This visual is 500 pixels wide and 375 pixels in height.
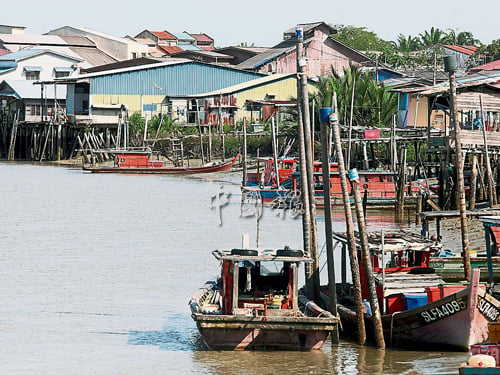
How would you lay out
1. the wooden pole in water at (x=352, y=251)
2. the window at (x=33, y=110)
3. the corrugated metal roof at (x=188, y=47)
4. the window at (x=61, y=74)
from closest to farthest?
1. the wooden pole in water at (x=352, y=251)
2. the window at (x=33, y=110)
3. the window at (x=61, y=74)
4. the corrugated metal roof at (x=188, y=47)

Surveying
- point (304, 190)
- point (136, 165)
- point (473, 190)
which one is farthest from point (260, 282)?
point (136, 165)

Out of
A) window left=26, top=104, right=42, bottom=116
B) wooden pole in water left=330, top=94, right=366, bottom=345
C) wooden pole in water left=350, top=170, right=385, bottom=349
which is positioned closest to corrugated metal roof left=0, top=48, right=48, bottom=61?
window left=26, top=104, right=42, bottom=116

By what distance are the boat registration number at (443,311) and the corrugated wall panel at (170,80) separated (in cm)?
5093

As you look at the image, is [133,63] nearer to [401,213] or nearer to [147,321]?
[401,213]

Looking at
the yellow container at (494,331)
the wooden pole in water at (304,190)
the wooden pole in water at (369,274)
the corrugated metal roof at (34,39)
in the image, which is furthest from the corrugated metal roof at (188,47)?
the yellow container at (494,331)

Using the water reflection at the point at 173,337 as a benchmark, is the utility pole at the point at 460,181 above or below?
above

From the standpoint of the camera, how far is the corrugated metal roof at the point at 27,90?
6854 cm

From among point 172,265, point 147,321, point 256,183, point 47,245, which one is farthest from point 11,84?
point 147,321

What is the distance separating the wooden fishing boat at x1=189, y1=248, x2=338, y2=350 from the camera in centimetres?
1473

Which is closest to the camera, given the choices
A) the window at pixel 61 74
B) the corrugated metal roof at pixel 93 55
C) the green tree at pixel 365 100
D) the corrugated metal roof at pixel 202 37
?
the green tree at pixel 365 100

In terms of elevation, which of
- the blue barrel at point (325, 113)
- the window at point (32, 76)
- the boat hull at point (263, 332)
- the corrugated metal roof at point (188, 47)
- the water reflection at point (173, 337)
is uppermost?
the corrugated metal roof at point (188, 47)

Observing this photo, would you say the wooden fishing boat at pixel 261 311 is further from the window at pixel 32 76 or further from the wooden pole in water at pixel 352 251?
the window at pixel 32 76

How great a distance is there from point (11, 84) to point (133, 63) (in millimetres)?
8971

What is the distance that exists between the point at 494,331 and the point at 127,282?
1157 centimetres
